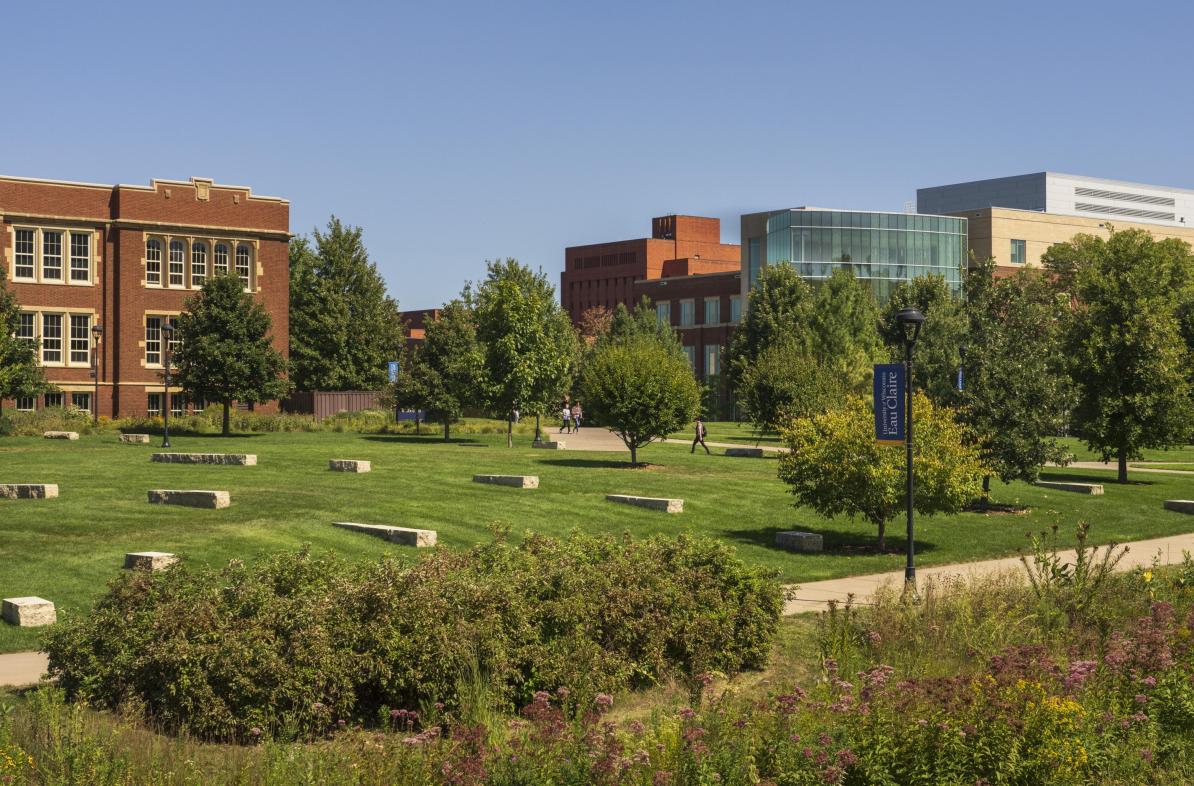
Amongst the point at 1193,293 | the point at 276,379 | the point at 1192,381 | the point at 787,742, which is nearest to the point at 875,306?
the point at 1193,293

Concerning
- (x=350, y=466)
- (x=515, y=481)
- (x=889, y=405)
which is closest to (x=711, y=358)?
(x=350, y=466)

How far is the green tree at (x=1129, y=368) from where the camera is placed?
40250mm

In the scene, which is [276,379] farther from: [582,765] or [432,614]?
[582,765]

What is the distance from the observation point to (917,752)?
9039mm

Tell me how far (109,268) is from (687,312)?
6664 cm

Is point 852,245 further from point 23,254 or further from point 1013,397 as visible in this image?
point 1013,397

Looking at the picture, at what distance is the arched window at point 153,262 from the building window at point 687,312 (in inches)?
2515

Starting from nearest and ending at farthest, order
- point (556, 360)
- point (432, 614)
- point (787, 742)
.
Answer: point (787, 742) < point (432, 614) < point (556, 360)

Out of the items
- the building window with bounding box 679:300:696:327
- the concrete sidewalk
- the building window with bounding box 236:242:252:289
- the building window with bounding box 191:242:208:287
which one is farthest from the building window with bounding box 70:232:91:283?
the building window with bounding box 679:300:696:327

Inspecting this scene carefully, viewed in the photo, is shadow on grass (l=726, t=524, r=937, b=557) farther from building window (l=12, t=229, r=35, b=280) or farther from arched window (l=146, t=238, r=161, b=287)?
building window (l=12, t=229, r=35, b=280)

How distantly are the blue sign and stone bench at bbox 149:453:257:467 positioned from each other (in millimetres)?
19501

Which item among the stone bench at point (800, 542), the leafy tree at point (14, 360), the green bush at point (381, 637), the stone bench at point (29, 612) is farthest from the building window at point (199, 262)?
the green bush at point (381, 637)

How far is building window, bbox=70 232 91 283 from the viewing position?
6266cm

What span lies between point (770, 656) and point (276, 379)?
41.9 metres
